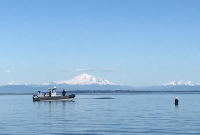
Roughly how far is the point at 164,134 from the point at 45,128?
13.4 m

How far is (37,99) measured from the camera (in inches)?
4683

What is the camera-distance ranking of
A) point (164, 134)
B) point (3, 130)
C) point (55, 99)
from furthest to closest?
point (55, 99) < point (3, 130) < point (164, 134)

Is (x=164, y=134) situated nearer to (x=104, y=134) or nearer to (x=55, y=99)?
(x=104, y=134)

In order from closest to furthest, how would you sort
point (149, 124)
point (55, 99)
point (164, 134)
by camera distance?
point (164, 134) → point (149, 124) → point (55, 99)

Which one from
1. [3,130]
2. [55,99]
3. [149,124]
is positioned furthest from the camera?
[55,99]

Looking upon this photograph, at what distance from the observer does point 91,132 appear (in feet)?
127

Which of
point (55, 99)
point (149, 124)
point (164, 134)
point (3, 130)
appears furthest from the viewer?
point (55, 99)

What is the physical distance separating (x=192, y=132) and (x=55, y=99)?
80388mm

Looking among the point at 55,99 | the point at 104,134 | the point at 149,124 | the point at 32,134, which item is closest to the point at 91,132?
the point at 104,134

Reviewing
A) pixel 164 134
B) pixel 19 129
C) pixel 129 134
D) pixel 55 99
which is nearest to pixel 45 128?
pixel 19 129

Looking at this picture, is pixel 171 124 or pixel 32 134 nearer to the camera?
pixel 32 134

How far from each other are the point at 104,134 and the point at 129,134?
242cm

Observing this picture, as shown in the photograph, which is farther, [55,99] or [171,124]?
[55,99]

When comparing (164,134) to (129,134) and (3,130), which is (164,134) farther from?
(3,130)
